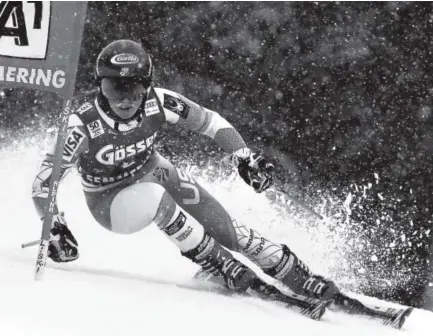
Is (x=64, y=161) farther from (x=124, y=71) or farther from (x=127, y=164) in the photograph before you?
(x=124, y=71)

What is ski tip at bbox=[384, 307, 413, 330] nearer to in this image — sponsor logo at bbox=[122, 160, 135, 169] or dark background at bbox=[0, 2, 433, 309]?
sponsor logo at bbox=[122, 160, 135, 169]

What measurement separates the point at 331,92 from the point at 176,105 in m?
2.02

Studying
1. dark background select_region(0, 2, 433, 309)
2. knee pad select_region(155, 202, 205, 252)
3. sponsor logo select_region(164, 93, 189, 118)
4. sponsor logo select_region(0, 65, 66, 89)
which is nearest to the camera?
sponsor logo select_region(0, 65, 66, 89)

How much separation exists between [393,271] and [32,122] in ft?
10.5

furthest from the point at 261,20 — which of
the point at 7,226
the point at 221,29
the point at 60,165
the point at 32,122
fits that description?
the point at 60,165

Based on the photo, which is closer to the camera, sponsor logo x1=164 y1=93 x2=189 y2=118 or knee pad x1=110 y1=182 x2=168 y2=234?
knee pad x1=110 y1=182 x2=168 y2=234

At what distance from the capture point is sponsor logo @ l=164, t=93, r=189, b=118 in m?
4.21

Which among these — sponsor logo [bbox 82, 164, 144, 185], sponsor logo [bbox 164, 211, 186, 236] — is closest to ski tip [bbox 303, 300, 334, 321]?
sponsor logo [bbox 164, 211, 186, 236]

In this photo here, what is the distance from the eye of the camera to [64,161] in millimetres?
3857

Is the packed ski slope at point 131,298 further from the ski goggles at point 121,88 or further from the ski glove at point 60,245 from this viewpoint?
the ski goggles at point 121,88

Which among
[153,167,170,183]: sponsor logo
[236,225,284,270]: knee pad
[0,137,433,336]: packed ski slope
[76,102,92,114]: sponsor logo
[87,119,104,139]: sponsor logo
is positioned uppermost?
[76,102,92,114]: sponsor logo

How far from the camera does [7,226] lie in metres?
5.61

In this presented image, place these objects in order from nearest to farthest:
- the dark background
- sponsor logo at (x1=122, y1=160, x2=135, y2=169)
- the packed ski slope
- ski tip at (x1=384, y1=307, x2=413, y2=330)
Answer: the packed ski slope, ski tip at (x1=384, y1=307, x2=413, y2=330), sponsor logo at (x1=122, y1=160, x2=135, y2=169), the dark background

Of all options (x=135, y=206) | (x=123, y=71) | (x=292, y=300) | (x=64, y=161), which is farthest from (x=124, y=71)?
(x=292, y=300)
